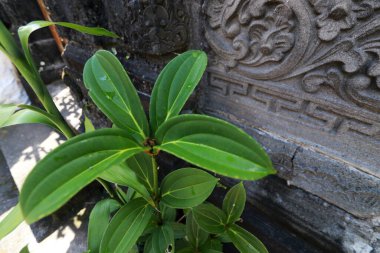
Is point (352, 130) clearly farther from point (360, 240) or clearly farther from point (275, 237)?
point (275, 237)

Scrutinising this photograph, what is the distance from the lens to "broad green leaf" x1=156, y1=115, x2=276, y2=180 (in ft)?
1.13

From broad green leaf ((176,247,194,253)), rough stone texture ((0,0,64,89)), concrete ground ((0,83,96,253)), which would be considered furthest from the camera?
rough stone texture ((0,0,64,89))

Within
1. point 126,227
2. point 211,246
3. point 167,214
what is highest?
point 126,227

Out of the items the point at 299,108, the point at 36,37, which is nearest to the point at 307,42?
the point at 299,108

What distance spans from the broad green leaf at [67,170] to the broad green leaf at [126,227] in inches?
10.9

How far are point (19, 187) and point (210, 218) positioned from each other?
1.30 metres

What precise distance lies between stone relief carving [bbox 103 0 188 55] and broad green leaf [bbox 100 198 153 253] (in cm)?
57

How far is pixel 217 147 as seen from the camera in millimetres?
375

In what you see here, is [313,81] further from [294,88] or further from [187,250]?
[187,250]

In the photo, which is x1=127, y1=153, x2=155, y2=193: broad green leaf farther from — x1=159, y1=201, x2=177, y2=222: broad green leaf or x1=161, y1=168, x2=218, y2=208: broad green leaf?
x1=159, y1=201, x2=177, y2=222: broad green leaf

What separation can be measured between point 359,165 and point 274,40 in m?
0.47

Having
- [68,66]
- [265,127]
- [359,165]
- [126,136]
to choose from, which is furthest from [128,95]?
[68,66]

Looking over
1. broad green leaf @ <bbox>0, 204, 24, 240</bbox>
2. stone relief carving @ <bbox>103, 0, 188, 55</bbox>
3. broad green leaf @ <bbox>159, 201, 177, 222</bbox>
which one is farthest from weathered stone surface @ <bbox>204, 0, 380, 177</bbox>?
broad green leaf @ <bbox>0, 204, 24, 240</bbox>

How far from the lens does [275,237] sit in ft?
3.20
